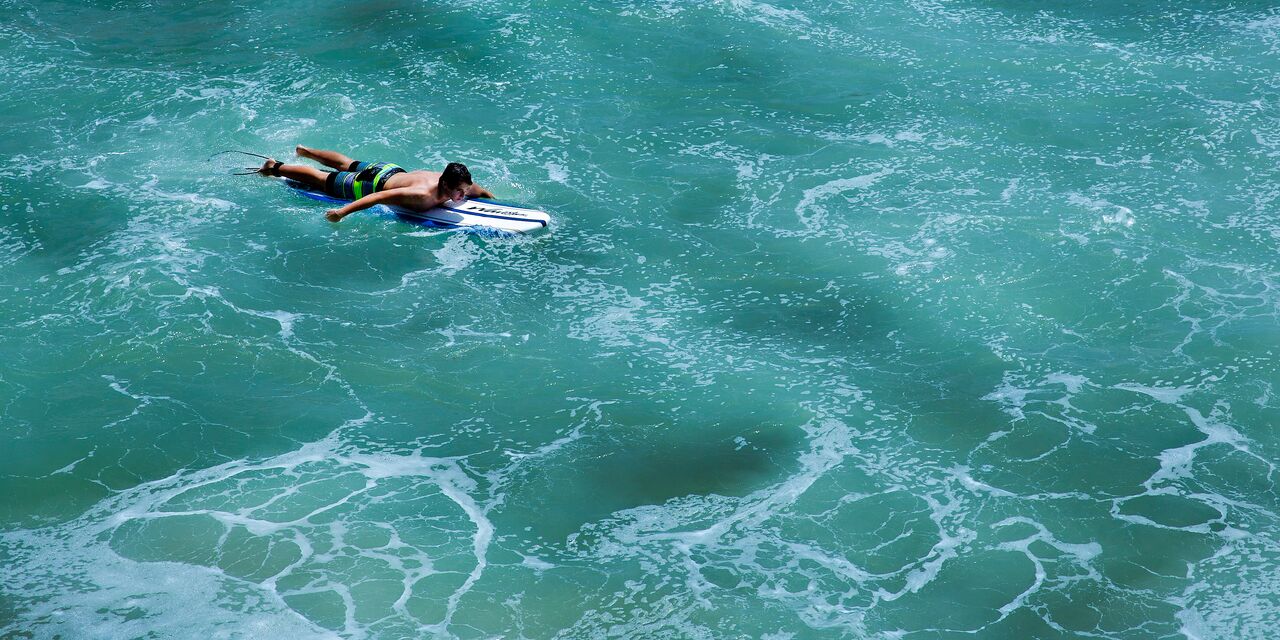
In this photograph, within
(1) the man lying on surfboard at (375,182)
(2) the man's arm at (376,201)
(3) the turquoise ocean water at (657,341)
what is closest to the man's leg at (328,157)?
(1) the man lying on surfboard at (375,182)

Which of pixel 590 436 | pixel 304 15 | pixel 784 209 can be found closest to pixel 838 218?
pixel 784 209

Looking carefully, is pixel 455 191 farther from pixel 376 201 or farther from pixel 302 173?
pixel 302 173

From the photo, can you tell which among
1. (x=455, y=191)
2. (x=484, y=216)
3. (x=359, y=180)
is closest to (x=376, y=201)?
(x=359, y=180)

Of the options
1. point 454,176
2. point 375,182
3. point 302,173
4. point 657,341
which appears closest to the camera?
point 657,341

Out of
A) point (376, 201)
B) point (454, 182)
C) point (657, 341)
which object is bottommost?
point (657, 341)

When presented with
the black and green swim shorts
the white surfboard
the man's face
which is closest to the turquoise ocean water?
the white surfboard

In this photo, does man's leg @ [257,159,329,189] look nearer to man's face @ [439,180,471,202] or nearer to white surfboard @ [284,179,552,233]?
white surfboard @ [284,179,552,233]

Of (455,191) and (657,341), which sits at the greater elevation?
(455,191)
